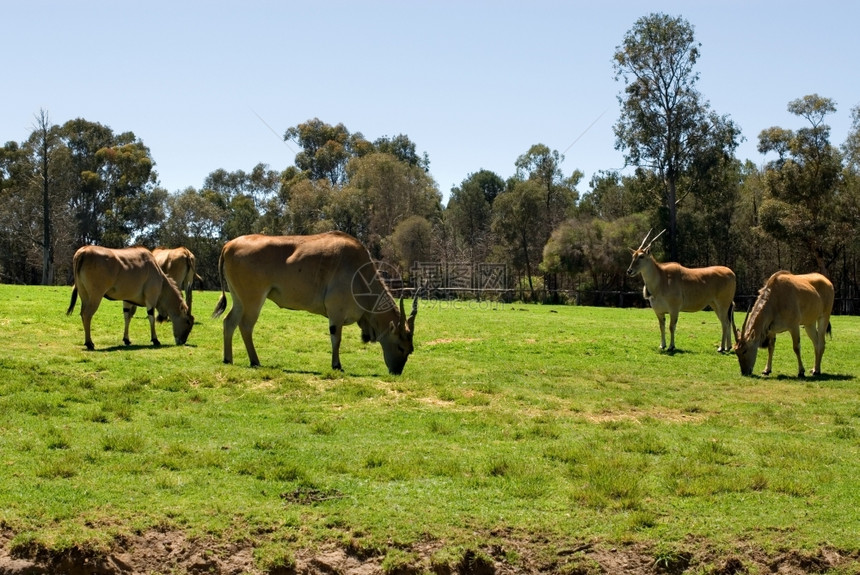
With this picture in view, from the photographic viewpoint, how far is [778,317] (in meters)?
17.2

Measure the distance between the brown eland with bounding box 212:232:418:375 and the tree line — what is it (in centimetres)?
3434

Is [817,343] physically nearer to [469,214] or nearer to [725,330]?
[725,330]

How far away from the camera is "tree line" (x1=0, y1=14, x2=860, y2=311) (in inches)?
1919

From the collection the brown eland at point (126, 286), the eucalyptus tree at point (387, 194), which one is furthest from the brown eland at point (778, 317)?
the eucalyptus tree at point (387, 194)

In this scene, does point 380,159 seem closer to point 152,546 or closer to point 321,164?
point 321,164

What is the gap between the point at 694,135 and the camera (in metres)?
50.3

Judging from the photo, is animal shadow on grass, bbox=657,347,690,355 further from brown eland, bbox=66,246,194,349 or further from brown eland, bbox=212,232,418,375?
brown eland, bbox=66,246,194,349

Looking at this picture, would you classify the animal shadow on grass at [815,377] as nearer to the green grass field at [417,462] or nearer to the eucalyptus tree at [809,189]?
the green grass field at [417,462]

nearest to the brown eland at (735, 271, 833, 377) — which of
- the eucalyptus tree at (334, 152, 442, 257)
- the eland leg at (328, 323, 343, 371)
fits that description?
the eland leg at (328, 323, 343, 371)

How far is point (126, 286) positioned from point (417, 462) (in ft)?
36.2

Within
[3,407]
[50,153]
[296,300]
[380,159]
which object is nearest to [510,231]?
[380,159]

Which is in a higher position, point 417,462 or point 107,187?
point 107,187

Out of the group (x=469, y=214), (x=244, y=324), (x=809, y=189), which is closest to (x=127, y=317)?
(x=244, y=324)

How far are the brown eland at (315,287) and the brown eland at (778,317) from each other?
7.23m
